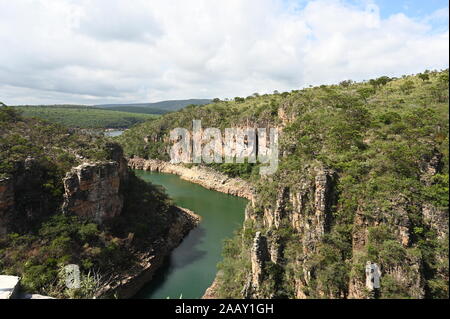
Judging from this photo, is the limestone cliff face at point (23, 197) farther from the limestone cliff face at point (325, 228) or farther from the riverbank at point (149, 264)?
the limestone cliff face at point (325, 228)

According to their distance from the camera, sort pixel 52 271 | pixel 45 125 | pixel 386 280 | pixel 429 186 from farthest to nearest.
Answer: pixel 45 125, pixel 52 271, pixel 429 186, pixel 386 280

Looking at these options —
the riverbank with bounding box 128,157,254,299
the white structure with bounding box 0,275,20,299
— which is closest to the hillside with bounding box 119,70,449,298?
the white structure with bounding box 0,275,20,299

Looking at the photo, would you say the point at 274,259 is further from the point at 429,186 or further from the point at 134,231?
the point at 134,231

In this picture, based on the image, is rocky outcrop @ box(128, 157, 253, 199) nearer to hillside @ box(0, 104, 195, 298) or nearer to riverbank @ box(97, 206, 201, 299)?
riverbank @ box(97, 206, 201, 299)

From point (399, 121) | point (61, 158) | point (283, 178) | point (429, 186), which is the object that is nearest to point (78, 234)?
point (61, 158)

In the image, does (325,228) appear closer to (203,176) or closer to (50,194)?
(50,194)

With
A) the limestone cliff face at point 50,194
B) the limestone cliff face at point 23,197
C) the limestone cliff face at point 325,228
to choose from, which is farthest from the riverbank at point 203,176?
the limestone cliff face at point 23,197
